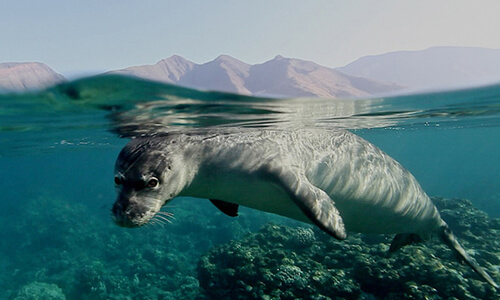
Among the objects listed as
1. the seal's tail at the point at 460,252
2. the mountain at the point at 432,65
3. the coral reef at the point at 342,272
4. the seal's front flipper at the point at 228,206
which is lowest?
the coral reef at the point at 342,272

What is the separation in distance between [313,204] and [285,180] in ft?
1.43

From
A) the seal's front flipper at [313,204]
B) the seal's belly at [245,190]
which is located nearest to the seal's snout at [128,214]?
the seal's belly at [245,190]

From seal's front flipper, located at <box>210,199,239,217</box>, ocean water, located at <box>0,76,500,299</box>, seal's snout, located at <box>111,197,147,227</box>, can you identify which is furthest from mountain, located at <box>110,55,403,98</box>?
seal's snout, located at <box>111,197,147,227</box>

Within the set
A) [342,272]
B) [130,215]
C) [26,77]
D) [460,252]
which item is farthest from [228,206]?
[460,252]

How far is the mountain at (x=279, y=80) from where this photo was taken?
765 cm

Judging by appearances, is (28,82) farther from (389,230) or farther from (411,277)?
(411,277)

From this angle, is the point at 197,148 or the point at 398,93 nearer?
the point at 197,148

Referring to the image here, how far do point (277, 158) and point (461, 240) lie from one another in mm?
8363

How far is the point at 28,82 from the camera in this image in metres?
5.75

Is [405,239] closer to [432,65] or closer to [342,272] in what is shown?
[342,272]

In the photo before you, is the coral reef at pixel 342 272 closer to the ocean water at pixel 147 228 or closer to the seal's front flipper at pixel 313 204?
the ocean water at pixel 147 228

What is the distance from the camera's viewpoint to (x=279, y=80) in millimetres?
9797

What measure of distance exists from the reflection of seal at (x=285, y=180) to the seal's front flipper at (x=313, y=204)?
1 cm

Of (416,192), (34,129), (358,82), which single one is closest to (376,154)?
(416,192)
